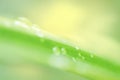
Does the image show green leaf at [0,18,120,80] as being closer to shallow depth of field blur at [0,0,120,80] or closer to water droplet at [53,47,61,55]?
water droplet at [53,47,61,55]

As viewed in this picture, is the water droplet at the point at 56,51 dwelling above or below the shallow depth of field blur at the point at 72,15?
below

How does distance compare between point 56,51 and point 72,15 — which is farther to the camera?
point 72,15

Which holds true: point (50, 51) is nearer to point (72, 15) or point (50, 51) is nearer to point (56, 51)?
point (56, 51)

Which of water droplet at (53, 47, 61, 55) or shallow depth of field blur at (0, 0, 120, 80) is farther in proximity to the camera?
shallow depth of field blur at (0, 0, 120, 80)

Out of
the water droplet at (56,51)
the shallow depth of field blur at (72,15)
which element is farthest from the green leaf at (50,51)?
the shallow depth of field blur at (72,15)

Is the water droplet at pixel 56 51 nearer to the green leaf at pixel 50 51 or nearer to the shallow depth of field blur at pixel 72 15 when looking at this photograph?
the green leaf at pixel 50 51

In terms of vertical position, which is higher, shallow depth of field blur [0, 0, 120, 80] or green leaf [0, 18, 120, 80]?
shallow depth of field blur [0, 0, 120, 80]

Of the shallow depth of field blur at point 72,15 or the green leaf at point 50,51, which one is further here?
the shallow depth of field blur at point 72,15

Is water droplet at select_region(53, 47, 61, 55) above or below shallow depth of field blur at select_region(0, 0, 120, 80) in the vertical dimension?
below

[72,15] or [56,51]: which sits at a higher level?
[72,15]

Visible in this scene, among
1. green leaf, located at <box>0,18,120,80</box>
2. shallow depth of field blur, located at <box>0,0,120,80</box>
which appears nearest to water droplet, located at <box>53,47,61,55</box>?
green leaf, located at <box>0,18,120,80</box>

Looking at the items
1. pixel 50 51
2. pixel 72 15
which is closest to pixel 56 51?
pixel 50 51

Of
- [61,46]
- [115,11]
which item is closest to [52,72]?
[61,46]
